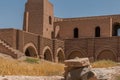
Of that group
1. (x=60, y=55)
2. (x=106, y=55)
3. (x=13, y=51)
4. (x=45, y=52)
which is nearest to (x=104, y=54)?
(x=106, y=55)

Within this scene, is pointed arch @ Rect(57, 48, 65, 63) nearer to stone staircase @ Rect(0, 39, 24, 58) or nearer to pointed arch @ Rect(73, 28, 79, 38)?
pointed arch @ Rect(73, 28, 79, 38)

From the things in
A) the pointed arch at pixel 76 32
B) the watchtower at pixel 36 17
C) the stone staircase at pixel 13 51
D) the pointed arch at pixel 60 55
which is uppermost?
the watchtower at pixel 36 17

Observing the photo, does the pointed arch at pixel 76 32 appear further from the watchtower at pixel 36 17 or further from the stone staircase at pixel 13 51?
the stone staircase at pixel 13 51

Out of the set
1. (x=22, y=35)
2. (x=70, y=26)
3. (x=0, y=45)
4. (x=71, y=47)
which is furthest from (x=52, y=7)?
(x=0, y=45)

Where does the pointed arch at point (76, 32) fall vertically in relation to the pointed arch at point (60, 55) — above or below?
above

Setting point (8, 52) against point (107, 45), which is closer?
point (8, 52)

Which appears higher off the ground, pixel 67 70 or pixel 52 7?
pixel 52 7

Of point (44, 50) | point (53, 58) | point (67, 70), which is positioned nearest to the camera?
point (67, 70)

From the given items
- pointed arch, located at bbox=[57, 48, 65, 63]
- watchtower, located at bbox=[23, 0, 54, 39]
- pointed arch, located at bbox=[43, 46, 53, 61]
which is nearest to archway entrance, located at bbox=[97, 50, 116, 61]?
pointed arch, located at bbox=[57, 48, 65, 63]

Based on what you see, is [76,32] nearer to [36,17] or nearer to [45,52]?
[36,17]

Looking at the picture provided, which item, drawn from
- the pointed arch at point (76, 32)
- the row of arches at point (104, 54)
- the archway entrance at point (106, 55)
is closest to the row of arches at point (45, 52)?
the row of arches at point (104, 54)

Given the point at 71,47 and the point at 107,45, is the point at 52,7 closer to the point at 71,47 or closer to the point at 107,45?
the point at 71,47

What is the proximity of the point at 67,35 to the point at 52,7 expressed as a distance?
158 inches

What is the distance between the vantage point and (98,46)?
32562 millimetres
